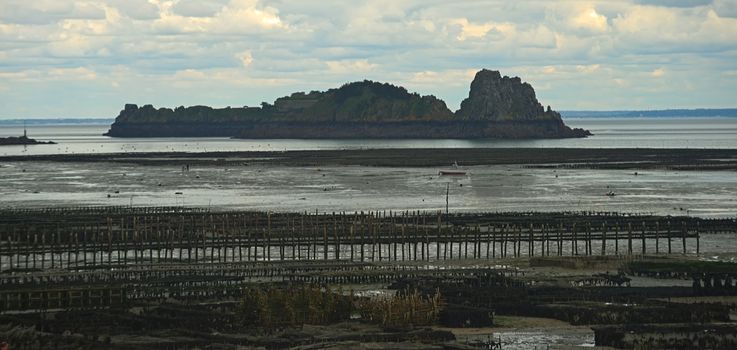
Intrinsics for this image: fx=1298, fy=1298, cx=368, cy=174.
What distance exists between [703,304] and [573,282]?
7404mm

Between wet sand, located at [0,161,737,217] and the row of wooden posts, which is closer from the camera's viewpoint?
the row of wooden posts

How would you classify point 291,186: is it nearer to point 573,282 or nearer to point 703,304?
point 573,282

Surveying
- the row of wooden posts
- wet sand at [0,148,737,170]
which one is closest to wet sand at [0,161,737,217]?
wet sand at [0,148,737,170]

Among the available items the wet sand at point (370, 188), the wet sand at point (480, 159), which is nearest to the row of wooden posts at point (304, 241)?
the wet sand at point (370, 188)

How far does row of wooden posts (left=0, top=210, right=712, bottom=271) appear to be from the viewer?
201 feet

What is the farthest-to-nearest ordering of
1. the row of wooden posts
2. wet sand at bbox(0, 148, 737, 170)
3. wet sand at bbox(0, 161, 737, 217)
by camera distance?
wet sand at bbox(0, 148, 737, 170), wet sand at bbox(0, 161, 737, 217), the row of wooden posts

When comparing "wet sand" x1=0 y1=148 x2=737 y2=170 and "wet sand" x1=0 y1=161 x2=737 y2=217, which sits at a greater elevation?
"wet sand" x1=0 y1=148 x2=737 y2=170

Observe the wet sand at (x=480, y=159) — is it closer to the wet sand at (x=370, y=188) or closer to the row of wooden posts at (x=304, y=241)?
the wet sand at (x=370, y=188)

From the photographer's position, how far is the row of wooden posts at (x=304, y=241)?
6134 centimetres

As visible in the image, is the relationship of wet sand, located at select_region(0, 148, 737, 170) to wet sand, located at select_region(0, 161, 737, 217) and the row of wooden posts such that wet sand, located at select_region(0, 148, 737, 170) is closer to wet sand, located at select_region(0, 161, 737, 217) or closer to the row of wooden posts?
wet sand, located at select_region(0, 161, 737, 217)

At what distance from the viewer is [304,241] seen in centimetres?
6538

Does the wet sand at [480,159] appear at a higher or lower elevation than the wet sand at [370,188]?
higher

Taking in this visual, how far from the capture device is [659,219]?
74.9 meters

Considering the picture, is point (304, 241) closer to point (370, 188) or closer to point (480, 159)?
point (370, 188)
